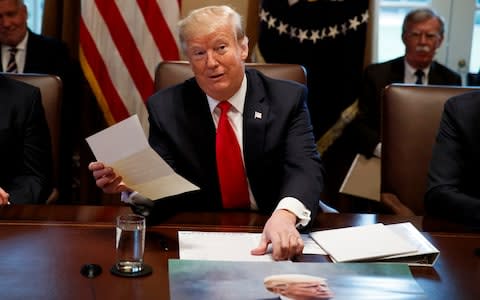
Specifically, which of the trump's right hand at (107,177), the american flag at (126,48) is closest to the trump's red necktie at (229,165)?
the trump's right hand at (107,177)

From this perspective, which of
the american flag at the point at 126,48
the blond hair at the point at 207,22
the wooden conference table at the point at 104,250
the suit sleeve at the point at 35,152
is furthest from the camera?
the american flag at the point at 126,48

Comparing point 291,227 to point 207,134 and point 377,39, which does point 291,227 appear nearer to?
point 207,134

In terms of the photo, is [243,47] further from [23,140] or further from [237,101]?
[23,140]

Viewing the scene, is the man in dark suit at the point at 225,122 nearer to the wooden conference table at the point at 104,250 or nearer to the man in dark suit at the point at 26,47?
the wooden conference table at the point at 104,250

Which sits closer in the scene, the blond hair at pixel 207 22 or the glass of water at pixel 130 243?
the glass of water at pixel 130 243

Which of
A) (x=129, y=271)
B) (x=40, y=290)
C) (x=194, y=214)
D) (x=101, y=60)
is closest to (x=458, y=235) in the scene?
(x=194, y=214)

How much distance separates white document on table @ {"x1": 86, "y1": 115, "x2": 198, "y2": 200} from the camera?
1810 mm

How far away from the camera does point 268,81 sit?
2518 mm

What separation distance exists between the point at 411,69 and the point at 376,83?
0.78 feet

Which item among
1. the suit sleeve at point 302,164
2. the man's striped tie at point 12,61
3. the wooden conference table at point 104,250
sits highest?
the man's striped tie at point 12,61

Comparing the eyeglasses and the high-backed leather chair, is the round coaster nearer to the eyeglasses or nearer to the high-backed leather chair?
the high-backed leather chair

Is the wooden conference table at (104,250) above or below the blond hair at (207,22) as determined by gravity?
below

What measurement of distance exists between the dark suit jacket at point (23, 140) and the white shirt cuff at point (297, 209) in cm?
97

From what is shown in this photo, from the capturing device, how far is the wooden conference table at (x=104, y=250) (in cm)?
156
